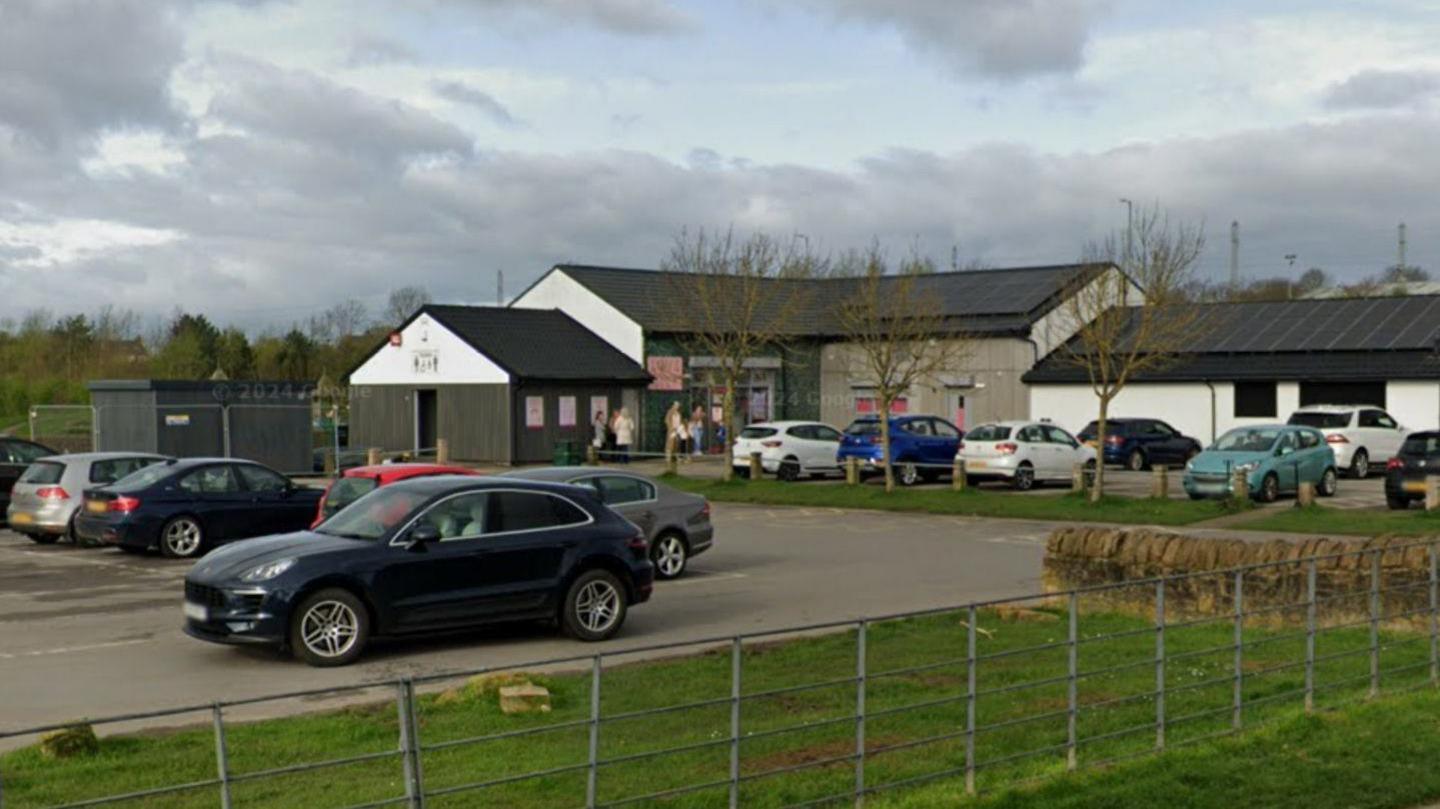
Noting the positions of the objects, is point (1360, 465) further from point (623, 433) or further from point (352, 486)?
point (352, 486)

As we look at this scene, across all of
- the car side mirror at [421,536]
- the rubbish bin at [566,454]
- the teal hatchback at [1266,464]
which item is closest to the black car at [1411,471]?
the teal hatchback at [1266,464]

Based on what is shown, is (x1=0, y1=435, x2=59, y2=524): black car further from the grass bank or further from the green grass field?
the green grass field

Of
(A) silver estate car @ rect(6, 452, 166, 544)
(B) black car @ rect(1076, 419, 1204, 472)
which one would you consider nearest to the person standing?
(B) black car @ rect(1076, 419, 1204, 472)

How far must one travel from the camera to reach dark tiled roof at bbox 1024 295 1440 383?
46.2 meters

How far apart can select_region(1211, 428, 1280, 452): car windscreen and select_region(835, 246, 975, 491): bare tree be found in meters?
7.00

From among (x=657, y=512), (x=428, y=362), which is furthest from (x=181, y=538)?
(x=428, y=362)

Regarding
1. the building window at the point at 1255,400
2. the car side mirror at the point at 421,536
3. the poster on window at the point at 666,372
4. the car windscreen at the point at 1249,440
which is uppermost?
the poster on window at the point at 666,372

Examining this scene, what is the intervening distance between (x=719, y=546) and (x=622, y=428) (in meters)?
23.8

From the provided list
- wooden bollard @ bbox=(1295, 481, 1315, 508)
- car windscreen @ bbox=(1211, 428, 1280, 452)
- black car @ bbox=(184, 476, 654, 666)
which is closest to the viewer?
black car @ bbox=(184, 476, 654, 666)

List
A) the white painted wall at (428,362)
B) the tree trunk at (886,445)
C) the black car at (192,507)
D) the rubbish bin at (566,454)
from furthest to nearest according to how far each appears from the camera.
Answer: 1. the white painted wall at (428,362)
2. the rubbish bin at (566,454)
3. the tree trunk at (886,445)
4. the black car at (192,507)

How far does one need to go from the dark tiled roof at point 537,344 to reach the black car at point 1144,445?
A: 51.9 ft

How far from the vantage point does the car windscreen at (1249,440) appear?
3250cm

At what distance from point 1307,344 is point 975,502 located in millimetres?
20890

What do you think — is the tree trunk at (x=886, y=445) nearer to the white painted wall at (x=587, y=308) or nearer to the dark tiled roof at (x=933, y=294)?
the dark tiled roof at (x=933, y=294)
